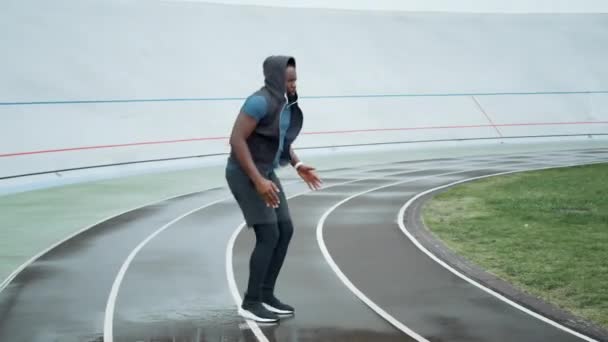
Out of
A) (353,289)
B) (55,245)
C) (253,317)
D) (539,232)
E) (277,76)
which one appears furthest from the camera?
(539,232)

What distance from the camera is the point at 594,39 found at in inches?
1560

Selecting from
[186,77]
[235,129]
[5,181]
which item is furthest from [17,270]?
[186,77]

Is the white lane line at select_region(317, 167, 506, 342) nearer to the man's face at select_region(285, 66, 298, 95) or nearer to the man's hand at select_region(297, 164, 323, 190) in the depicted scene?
the man's hand at select_region(297, 164, 323, 190)

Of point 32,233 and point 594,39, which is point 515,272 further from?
point 594,39

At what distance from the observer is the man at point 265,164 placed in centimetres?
649

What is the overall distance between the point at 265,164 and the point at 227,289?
218 cm

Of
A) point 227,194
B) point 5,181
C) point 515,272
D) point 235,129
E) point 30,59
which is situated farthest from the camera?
point 30,59

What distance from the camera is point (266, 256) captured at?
270 inches

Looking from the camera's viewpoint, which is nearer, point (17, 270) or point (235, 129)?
point (235, 129)

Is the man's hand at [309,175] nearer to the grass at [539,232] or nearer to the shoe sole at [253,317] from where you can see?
the shoe sole at [253,317]

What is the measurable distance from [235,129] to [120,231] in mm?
6287

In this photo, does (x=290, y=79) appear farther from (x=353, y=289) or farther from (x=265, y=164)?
(x=353, y=289)

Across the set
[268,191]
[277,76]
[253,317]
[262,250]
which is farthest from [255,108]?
[253,317]

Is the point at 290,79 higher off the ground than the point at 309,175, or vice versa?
the point at 290,79
